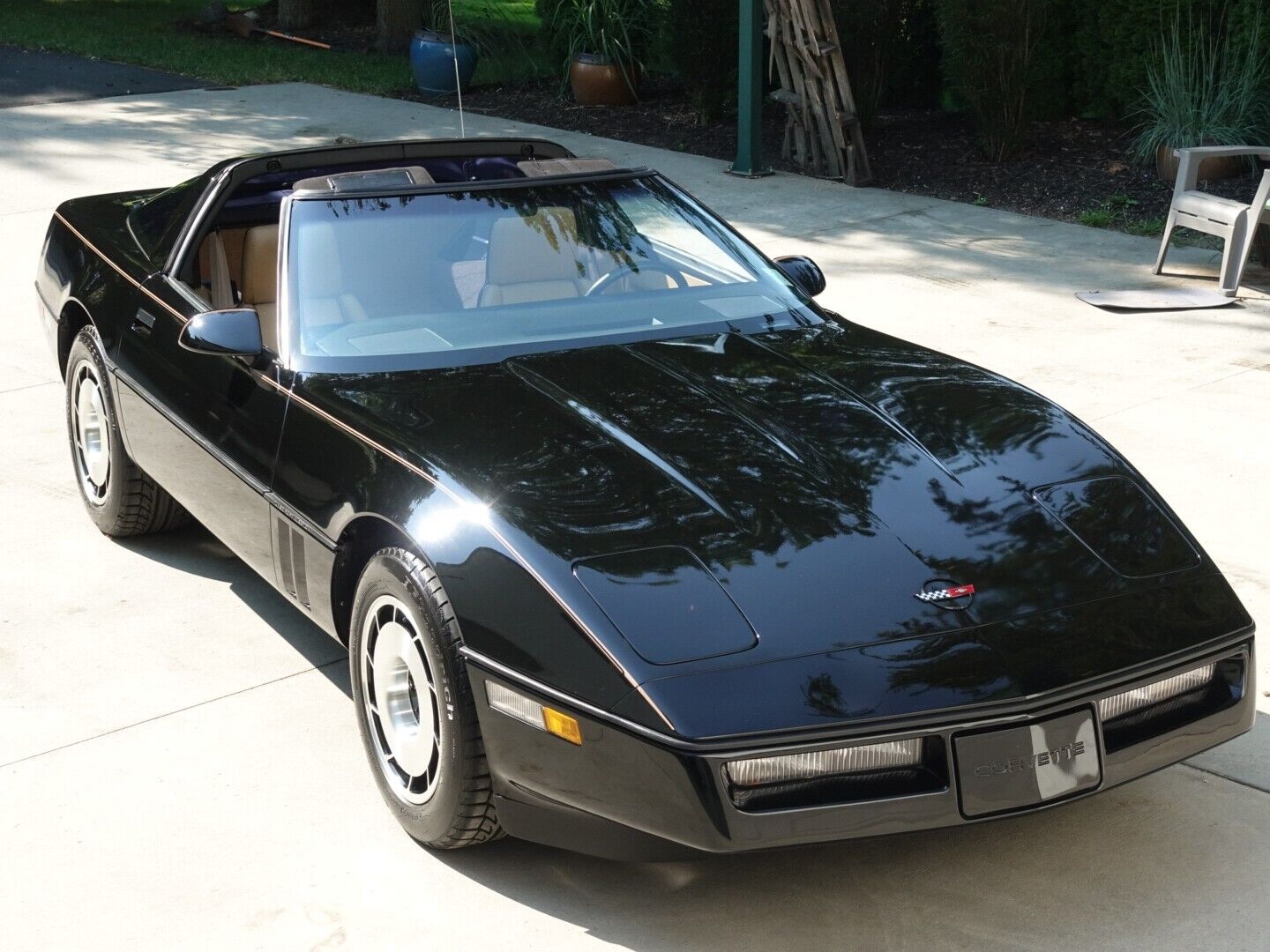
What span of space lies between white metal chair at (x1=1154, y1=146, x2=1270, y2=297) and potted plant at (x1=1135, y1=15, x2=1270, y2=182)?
212 centimetres

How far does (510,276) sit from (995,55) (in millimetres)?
7963

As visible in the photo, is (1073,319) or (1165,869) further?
(1073,319)

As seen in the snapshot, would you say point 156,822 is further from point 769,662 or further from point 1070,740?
point 1070,740

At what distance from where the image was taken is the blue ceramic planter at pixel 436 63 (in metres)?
15.4

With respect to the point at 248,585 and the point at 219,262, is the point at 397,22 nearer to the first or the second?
the point at 219,262

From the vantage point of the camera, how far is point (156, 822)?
3605mm

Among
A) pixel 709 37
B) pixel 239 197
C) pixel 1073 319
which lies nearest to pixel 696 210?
pixel 239 197

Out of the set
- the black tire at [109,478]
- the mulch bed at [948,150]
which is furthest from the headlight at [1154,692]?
the mulch bed at [948,150]

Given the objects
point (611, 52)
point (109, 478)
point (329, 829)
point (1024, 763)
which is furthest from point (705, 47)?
point (1024, 763)

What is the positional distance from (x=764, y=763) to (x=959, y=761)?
1.24 ft

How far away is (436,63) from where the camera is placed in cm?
1545

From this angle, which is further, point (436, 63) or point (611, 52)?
point (436, 63)

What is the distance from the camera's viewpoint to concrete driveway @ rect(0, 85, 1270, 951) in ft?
10.5

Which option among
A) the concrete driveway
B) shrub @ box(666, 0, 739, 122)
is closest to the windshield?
the concrete driveway
